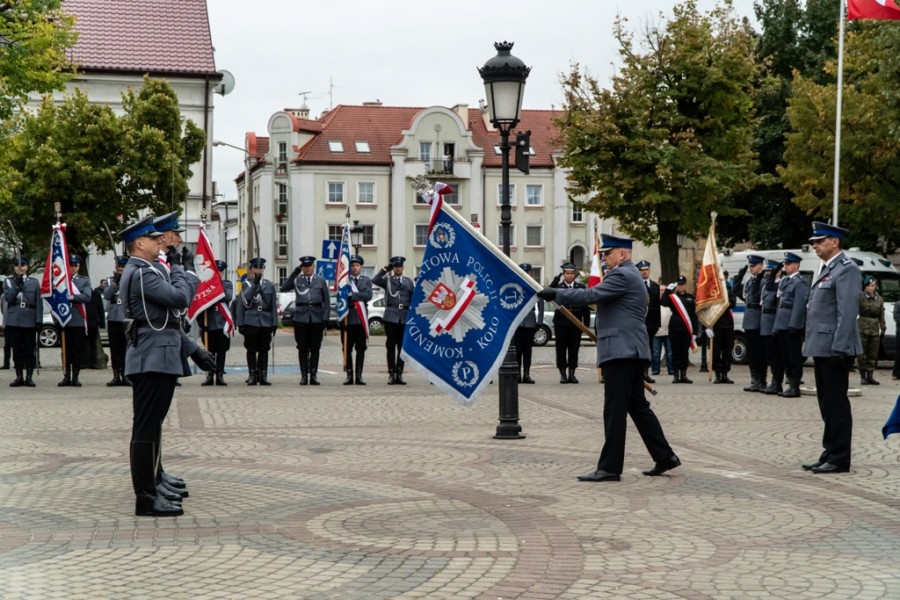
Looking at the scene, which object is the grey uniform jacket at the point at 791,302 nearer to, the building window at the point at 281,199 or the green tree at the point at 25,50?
the green tree at the point at 25,50

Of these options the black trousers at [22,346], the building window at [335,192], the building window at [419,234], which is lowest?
the black trousers at [22,346]

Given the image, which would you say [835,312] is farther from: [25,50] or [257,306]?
[25,50]

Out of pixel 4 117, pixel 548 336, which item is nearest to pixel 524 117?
pixel 548 336

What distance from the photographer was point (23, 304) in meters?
19.8

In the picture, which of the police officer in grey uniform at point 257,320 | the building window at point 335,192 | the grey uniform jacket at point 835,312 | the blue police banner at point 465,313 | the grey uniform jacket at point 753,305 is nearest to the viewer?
the grey uniform jacket at point 835,312

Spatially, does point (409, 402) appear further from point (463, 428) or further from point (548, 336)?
point (548, 336)

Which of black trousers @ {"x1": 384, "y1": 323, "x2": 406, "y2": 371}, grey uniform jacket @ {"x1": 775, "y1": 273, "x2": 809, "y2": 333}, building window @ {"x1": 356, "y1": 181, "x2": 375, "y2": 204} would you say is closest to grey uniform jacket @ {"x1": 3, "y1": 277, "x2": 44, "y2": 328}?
black trousers @ {"x1": 384, "y1": 323, "x2": 406, "y2": 371}

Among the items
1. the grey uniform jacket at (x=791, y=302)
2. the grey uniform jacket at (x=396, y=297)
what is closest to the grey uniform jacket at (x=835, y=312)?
the grey uniform jacket at (x=791, y=302)

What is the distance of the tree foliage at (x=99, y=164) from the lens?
28.2 metres

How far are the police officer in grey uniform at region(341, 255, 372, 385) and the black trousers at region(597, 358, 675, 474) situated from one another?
1076 centimetres

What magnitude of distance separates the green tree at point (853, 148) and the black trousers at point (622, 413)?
2329cm

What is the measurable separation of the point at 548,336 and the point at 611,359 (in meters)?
27.8

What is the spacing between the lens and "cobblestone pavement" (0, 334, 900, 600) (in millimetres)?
6270

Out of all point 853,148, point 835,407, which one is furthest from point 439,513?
point 853,148
